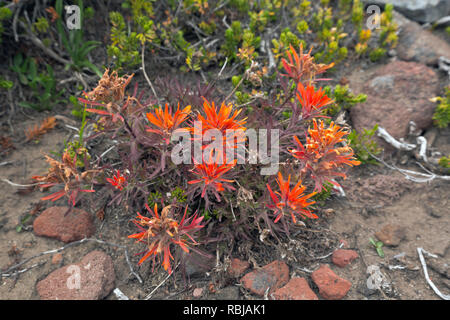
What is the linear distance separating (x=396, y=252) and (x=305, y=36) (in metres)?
2.44

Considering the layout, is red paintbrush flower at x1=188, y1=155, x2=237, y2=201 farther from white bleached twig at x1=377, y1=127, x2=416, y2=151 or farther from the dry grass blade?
the dry grass blade

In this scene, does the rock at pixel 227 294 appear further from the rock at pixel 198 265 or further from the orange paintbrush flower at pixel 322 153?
the orange paintbrush flower at pixel 322 153

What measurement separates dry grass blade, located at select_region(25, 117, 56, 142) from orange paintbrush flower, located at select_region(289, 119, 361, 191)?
2475 mm

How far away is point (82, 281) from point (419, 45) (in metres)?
3.92

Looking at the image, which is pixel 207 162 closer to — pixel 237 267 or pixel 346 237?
pixel 237 267

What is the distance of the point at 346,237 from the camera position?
2.47 m

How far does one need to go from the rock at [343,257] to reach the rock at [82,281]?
5.19 ft

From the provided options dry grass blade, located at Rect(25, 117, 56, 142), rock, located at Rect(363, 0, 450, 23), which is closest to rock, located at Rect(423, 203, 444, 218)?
rock, located at Rect(363, 0, 450, 23)

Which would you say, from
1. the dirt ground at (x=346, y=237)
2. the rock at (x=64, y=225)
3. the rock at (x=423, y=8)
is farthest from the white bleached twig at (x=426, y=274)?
the rock at (x=423, y=8)

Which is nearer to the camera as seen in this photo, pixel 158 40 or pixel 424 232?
pixel 424 232

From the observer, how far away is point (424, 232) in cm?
246

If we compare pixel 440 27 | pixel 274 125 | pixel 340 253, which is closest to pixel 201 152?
pixel 274 125

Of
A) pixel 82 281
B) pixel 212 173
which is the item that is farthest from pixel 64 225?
pixel 212 173

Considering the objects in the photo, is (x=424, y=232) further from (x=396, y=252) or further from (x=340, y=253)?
(x=340, y=253)
